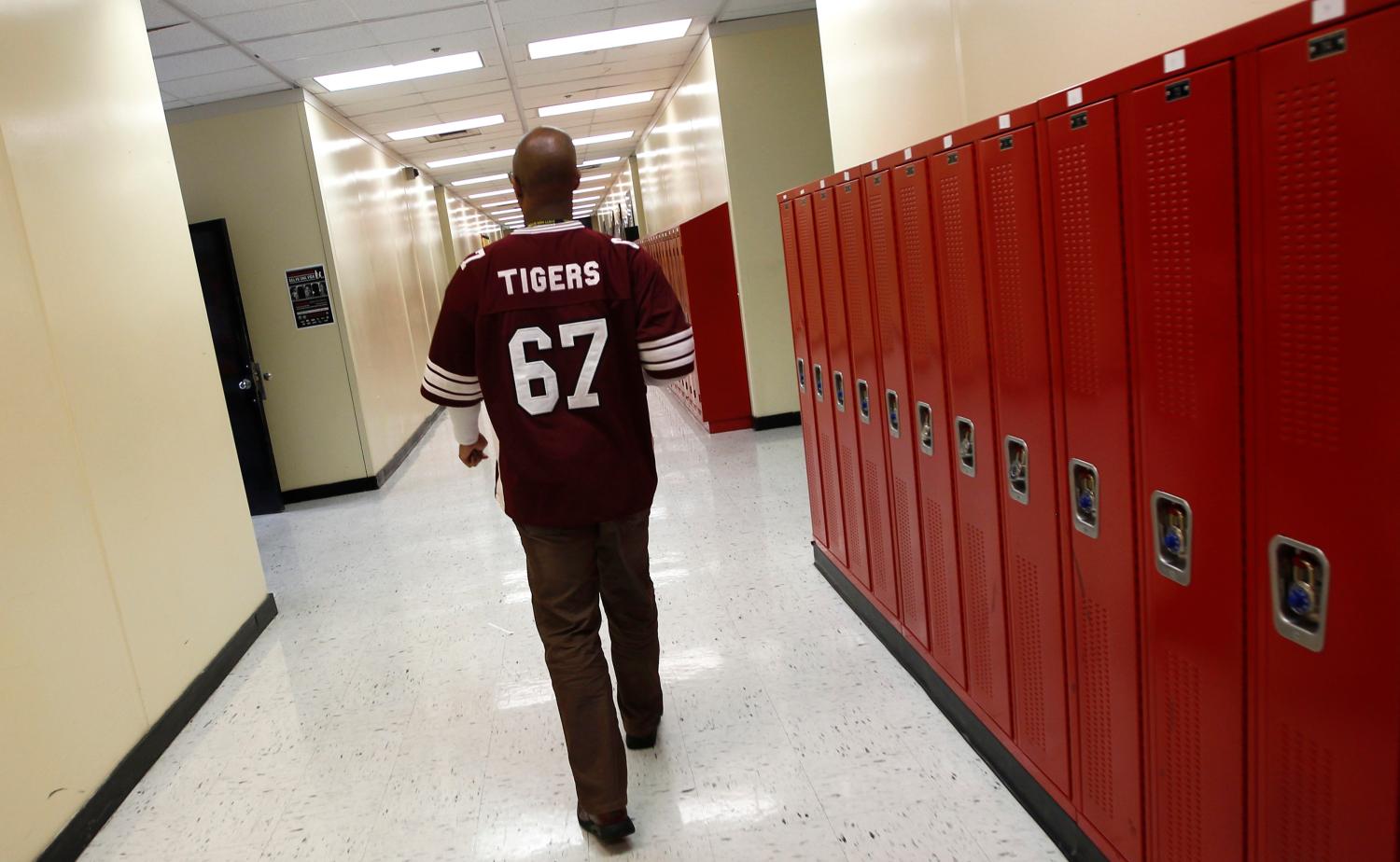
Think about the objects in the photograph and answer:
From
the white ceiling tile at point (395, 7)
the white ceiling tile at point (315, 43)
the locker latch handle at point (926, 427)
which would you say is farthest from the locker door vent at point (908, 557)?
the white ceiling tile at point (315, 43)

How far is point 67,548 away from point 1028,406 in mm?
2662

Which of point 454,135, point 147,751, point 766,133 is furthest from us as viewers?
point 454,135

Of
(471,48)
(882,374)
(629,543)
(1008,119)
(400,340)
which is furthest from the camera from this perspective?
(400,340)

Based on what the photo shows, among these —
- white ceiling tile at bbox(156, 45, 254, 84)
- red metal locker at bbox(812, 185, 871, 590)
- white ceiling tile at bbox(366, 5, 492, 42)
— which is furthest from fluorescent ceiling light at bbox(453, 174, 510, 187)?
red metal locker at bbox(812, 185, 871, 590)

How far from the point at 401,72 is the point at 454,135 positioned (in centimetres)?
304

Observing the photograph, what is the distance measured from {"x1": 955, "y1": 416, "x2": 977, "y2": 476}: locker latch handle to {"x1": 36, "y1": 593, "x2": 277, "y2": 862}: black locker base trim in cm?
256

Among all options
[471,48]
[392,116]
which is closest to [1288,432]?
[471,48]

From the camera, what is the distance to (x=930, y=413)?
100 inches

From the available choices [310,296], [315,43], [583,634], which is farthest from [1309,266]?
[310,296]

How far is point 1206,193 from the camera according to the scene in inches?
52.1

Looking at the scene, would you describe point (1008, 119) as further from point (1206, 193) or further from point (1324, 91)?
point (1324, 91)

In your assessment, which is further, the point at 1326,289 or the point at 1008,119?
the point at 1008,119

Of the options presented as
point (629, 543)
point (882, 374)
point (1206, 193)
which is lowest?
point (629, 543)

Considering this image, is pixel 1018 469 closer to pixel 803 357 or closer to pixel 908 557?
pixel 908 557
